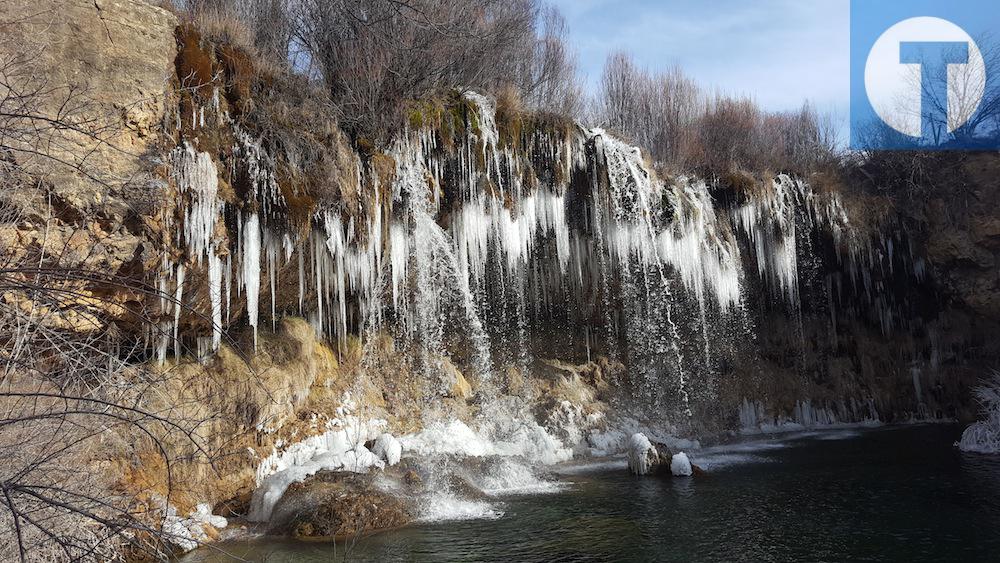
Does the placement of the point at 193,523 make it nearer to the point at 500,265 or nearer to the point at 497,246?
the point at 497,246

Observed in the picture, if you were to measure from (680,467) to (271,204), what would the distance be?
8.28 metres

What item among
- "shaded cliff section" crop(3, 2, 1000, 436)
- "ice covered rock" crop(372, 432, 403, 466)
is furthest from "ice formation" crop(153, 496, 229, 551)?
"ice covered rock" crop(372, 432, 403, 466)

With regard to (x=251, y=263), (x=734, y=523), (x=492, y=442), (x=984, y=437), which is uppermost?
(x=251, y=263)

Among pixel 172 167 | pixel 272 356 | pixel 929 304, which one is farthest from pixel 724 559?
pixel 929 304

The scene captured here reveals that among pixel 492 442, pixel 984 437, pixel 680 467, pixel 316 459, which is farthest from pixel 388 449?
pixel 984 437

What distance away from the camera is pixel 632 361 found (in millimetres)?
18938

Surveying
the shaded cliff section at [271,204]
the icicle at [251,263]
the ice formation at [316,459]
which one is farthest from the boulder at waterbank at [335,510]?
the icicle at [251,263]

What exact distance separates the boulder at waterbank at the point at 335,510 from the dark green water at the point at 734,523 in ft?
1.16

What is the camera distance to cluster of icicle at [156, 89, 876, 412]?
398 inches

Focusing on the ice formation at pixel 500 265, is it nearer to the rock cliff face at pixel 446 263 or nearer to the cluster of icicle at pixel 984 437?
the rock cliff face at pixel 446 263

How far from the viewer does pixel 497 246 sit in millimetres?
14180

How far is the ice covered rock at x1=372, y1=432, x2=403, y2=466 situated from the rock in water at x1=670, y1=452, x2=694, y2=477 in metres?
4.89

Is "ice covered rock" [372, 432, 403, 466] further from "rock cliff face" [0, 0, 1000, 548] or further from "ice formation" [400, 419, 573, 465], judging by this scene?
"rock cliff face" [0, 0, 1000, 548]

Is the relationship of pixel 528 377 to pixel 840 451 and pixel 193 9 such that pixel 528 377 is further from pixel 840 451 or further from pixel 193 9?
pixel 193 9
